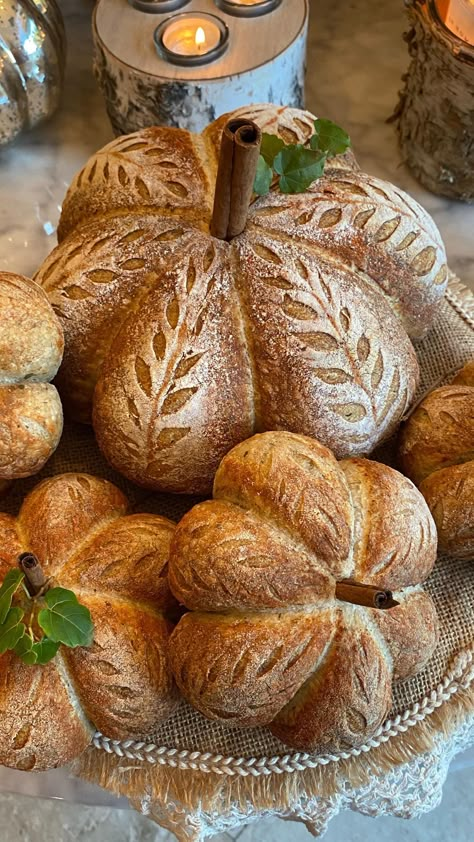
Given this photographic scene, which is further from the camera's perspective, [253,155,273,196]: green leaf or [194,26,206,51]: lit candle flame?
[194,26,206,51]: lit candle flame

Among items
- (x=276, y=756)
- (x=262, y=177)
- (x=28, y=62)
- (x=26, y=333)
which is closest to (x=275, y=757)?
(x=276, y=756)

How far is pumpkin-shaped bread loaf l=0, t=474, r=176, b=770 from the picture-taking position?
28.2 inches

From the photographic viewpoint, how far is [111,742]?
2.74ft

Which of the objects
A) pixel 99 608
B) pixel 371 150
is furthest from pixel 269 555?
pixel 371 150

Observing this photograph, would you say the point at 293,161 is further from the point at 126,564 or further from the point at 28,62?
the point at 28,62

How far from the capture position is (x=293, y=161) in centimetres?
84

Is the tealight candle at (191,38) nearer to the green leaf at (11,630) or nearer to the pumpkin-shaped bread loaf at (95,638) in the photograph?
the pumpkin-shaped bread loaf at (95,638)

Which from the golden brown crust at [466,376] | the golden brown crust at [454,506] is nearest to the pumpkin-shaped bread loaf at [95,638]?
the golden brown crust at [454,506]

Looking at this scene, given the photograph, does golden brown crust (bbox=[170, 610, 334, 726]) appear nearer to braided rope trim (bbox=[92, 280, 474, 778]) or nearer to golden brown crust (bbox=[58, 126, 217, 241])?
braided rope trim (bbox=[92, 280, 474, 778])

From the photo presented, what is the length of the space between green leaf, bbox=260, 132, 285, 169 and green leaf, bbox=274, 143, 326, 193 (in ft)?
0.05

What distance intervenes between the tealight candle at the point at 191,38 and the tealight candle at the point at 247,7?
30 mm

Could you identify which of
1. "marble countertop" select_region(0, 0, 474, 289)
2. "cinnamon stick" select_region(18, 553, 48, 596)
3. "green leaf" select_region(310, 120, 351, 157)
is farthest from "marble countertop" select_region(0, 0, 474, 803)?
"cinnamon stick" select_region(18, 553, 48, 596)

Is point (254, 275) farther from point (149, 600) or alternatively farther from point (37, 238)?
point (37, 238)

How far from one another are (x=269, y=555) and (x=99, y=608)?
169mm
